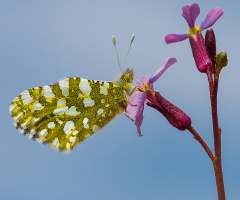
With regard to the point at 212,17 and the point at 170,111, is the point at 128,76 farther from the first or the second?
the point at 212,17

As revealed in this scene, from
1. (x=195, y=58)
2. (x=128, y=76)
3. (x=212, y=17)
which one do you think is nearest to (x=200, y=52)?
(x=195, y=58)

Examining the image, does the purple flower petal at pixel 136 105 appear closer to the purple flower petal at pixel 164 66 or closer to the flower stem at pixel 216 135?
the purple flower petal at pixel 164 66

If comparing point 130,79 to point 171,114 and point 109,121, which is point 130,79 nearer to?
point 109,121

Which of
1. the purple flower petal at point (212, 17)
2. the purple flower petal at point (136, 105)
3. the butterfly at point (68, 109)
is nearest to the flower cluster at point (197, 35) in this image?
the purple flower petal at point (212, 17)

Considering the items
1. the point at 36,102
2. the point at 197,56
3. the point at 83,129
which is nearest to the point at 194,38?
the point at 197,56

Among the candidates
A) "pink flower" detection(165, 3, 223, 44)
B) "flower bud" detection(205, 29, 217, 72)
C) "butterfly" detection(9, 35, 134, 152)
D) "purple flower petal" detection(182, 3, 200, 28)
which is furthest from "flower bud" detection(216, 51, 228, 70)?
"butterfly" detection(9, 35, 134, 152)

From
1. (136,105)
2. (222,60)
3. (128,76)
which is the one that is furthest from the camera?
(128,76)
